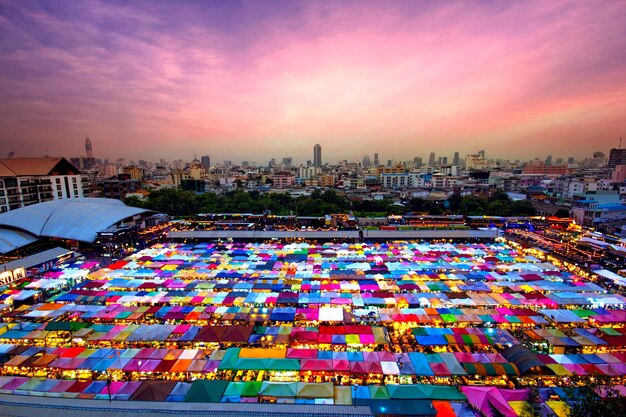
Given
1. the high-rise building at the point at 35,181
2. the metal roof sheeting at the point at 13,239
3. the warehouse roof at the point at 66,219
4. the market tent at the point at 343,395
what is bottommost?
the market tent at the point at 343,395

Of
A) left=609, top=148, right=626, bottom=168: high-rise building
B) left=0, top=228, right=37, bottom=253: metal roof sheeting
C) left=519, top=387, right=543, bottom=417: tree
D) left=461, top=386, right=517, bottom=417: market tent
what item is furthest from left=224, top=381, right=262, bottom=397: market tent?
left=609, top=148, right=626, bottom=168: high-rise building

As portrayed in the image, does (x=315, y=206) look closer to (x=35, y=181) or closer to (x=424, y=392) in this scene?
(x=424, y=392)

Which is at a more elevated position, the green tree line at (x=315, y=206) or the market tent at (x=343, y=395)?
the green tree line at (x=315, y=206)

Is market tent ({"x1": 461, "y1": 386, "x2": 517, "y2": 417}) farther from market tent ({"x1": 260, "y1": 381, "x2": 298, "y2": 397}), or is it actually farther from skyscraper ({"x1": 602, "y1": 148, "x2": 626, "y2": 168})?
skyscraper ({"x1": 602, "y1": 148, "x2": 626, "y2": 168})

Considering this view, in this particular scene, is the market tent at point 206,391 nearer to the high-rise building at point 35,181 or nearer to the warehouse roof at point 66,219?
the warehouse roof at point 66,219

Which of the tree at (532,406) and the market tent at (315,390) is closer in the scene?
the tree at (532,406)

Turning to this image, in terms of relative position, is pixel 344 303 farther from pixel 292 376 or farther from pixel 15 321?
pixel 15 321

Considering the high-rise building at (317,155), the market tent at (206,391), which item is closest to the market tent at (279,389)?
the market tent at (206,391)

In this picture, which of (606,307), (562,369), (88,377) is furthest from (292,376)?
(606,307)
